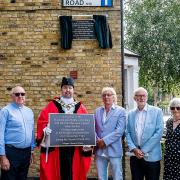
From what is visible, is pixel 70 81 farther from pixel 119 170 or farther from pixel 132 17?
pixel 132 17

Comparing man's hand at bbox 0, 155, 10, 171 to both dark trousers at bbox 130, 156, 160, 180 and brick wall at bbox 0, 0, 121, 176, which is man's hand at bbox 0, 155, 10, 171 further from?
brick wall at bbox 0, 0, 121, 176

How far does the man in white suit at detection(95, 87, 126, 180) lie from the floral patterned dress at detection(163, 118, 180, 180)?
76 cm

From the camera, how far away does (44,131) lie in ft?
19.9

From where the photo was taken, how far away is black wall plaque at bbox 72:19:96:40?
8148mm

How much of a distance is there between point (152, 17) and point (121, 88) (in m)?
11.3

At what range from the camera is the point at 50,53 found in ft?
27.1

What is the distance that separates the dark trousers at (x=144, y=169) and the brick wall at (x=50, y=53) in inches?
96.0

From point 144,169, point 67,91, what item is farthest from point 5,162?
point 144,169

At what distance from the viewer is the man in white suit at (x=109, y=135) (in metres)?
6.10

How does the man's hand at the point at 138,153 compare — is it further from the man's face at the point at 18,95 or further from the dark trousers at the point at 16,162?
the man's face at the point at 18,95

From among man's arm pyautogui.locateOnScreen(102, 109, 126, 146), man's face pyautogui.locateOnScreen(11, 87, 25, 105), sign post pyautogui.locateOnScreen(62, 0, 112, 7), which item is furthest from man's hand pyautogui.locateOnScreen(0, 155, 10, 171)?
sign post pyautogui.locateOnScreen(62, 0, 112, 7)

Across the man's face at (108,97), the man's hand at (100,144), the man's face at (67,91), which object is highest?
the man's face at (67,91)

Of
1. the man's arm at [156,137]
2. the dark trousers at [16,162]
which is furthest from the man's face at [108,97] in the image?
the dark trousers at [16,162]

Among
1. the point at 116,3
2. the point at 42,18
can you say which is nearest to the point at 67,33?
the point at 42,18
